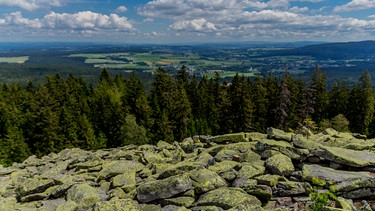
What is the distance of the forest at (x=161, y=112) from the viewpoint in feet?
159

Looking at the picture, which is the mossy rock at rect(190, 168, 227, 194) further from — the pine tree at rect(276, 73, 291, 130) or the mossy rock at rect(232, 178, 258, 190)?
the pine tree at rect(276, 73, 291, 130)

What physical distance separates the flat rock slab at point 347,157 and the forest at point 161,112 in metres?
33.9

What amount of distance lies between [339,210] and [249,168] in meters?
5.29

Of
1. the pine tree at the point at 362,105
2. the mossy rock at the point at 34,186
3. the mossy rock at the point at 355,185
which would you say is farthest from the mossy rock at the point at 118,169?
the pine tree at the point at 362,105

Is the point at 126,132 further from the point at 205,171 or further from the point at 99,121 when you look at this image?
the point at 205,171

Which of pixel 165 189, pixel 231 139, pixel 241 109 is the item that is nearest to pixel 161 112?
pixel 241 109

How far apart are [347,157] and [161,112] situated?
4331 centimetres

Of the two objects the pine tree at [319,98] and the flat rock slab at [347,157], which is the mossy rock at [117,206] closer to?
the flat rock slab at [347,157]

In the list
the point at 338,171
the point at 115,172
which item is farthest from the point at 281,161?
the point at 115,172

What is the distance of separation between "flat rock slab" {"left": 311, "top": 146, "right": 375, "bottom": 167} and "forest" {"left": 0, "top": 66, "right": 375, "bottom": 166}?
3392cm

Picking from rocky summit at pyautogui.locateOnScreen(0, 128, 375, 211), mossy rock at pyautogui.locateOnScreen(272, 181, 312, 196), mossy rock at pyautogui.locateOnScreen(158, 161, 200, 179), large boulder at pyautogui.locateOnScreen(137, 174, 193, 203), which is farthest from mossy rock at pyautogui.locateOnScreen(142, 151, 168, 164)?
mossy rock at pyautogui.locateOnScreen(272, 181, 312, 196)

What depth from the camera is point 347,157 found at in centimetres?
1317

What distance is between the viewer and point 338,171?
41.6 feet

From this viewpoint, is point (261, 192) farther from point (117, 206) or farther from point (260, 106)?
point (260, 106)
